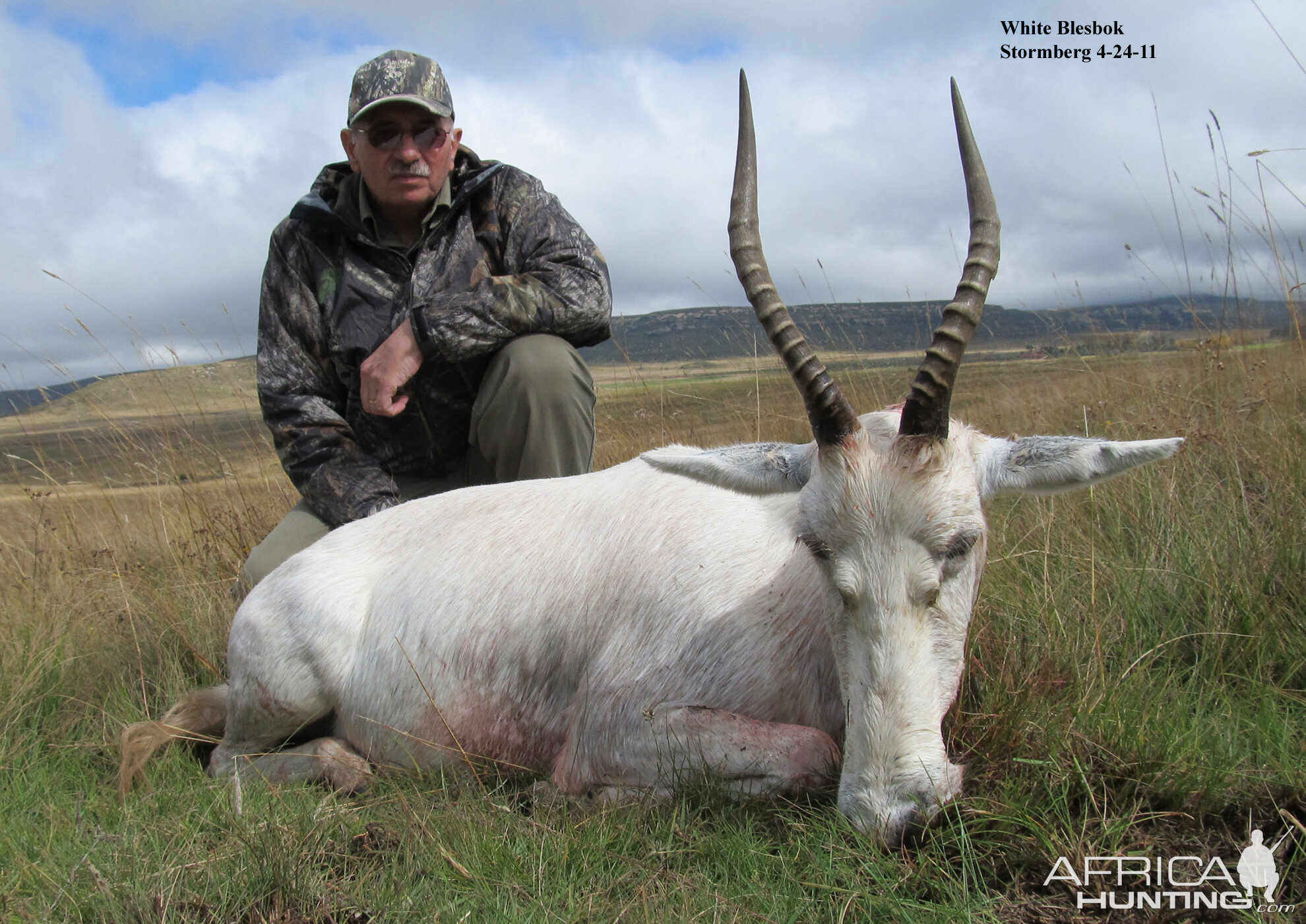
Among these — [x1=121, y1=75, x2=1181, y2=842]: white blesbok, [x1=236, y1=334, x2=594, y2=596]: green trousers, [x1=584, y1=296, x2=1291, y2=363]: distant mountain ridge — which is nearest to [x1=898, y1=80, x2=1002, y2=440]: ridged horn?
[x1=121, y1=75, x2=1181, y2=842]: white blesbok

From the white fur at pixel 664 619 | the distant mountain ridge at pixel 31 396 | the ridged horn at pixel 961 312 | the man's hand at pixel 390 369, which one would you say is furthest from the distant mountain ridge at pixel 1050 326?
the ridged horn at pixel 961 312

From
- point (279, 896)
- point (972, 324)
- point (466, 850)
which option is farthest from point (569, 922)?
point (972, 324)

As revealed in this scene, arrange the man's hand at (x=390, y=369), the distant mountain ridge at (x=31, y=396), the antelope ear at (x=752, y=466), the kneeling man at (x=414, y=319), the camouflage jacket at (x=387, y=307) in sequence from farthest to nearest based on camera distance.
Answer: the distant mountain ridge at (x=31, y=396) → the camouflage jacket at (x=387, y=307) → the kneeling man at (x=414, y=319) → the man's hand at (x=390, y=369) → the antelope ear at (x=752, y=466)

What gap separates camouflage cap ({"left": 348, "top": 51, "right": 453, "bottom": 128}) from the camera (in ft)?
16.3

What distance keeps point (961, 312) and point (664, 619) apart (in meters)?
1.49

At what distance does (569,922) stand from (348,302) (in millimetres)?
3806

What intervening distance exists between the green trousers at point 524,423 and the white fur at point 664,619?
79 centimetres

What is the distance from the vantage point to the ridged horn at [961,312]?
2.65 meters

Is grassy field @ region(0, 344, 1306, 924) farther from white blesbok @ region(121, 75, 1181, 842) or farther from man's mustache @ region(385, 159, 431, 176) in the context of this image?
man's mustache @ region(385, 159, 431, 176)

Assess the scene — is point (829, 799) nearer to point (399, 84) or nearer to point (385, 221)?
point (385, 221)

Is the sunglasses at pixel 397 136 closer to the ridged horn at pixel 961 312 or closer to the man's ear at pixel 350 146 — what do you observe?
the man's ear at pixel 350 146

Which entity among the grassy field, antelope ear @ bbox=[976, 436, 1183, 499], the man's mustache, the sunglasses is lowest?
the grassy field

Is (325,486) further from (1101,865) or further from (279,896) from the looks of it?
(1101,865)

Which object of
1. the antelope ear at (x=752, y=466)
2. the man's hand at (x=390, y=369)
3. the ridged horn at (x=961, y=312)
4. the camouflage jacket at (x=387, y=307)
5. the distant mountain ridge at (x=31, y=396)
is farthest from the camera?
the distant mountain ridge at (x=31, y=396)
